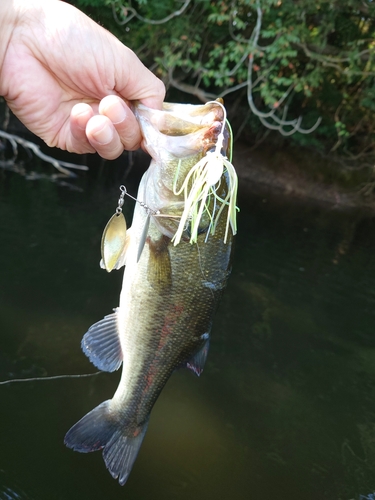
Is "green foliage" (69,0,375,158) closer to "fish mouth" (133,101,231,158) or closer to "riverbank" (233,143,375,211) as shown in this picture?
"riverbank" (233,143,375,211)

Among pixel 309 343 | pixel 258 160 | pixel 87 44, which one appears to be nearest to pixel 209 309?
pixel 87 44

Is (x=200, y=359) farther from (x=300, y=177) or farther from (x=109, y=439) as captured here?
(x=300, y=177)

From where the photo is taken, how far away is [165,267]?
6.27 feet

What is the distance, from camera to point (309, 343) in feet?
16.9

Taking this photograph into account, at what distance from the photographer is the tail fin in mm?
2143

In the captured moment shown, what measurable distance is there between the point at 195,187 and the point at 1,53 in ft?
3.08

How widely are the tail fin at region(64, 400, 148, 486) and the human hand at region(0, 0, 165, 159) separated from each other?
1262 millimetres

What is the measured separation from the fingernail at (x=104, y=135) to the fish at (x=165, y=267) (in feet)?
0.59

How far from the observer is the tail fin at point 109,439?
2.14 meters

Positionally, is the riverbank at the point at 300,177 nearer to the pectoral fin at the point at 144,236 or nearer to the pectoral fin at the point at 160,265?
the pectoral fin at the point at 160,265

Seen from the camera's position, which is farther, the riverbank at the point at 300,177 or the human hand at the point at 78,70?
the riverbank at the point at 300,177

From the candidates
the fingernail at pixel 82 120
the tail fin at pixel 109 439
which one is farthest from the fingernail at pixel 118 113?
the tail fin at pixel 109 439

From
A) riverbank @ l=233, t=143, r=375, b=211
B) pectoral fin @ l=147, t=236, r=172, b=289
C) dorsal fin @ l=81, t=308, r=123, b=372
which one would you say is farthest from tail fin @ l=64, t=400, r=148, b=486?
riverbank @ l=233, t=143, r=375, b=211

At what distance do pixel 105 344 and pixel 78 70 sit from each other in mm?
1214
